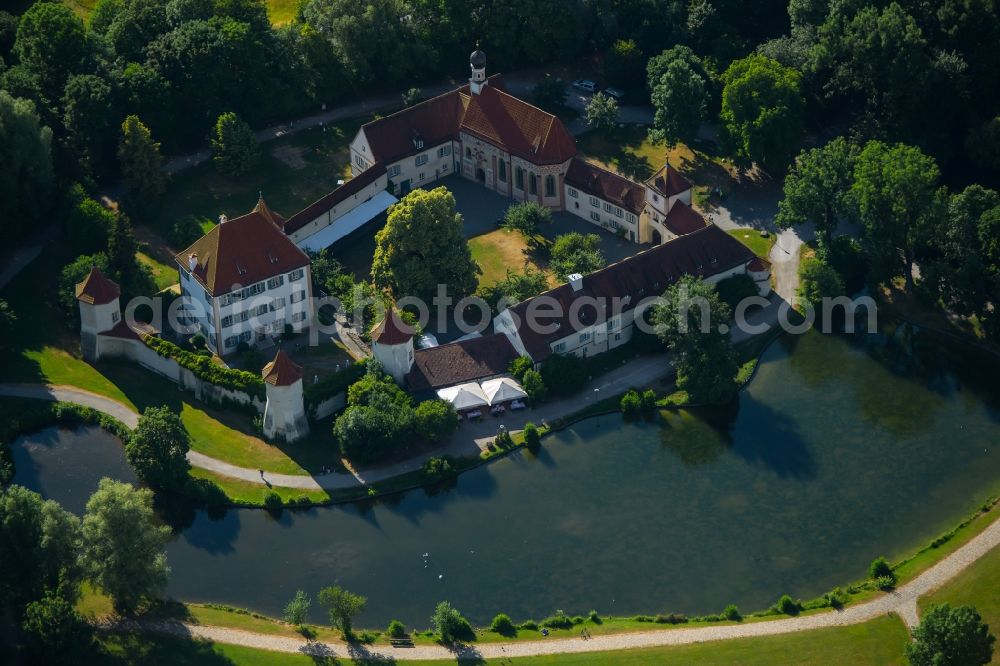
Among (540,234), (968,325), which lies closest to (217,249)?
(540,234)

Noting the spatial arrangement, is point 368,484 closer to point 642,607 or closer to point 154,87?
point 642,607

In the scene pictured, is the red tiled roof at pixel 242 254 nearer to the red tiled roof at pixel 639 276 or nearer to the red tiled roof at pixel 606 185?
the red tiled roof at pixel 639 276

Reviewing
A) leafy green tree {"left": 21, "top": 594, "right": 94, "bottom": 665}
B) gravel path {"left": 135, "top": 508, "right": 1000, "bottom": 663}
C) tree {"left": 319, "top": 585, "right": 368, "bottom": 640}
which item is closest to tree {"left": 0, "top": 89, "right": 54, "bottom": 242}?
leafy green tree {"left": 21, "top": 594, "right": 94, "bottom": 665}

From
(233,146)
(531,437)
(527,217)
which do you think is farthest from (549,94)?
(531,437)

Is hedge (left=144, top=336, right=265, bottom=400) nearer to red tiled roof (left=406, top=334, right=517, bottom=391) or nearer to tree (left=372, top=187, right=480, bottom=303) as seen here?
red tiled roof (left=406, top=334, right=517, bottom=391)

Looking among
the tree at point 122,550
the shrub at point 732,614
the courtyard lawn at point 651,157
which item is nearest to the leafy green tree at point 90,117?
the courtyard lawn at point 651,157

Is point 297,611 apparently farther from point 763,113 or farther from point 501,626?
point 763,113
